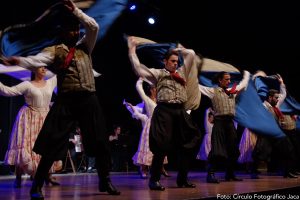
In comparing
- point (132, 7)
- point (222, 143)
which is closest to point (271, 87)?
point (222, 143)

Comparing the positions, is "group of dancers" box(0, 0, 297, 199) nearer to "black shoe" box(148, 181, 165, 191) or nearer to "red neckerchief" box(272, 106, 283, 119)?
"black shoe" box(148, 181, 165, 191)

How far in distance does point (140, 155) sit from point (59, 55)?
3696 millimetres

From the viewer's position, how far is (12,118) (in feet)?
26.9

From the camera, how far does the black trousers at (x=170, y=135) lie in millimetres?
4074

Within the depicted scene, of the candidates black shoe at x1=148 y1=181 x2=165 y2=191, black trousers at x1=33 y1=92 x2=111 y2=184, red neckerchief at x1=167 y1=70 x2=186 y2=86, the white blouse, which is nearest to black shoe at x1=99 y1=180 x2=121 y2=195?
black trousers at x1=33 y1=92 x2=111 y2=184

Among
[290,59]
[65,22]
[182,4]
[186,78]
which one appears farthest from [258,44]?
[65,22]

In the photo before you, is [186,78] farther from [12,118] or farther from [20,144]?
[12,118]

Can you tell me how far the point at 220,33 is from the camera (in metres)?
8.70

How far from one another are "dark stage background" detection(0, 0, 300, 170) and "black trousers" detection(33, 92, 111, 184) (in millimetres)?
5030

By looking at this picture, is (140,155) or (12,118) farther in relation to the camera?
(12,118)

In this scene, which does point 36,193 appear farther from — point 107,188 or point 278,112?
point 278,112

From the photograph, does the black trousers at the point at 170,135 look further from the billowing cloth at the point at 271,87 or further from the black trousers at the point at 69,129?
the billowing cloth at the point at 271,87

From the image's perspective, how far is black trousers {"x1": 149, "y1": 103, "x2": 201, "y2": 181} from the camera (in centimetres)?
407

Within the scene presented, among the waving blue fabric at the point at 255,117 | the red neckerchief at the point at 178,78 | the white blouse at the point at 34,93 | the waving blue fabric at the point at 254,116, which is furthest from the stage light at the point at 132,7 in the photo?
the red neckerchief at the point at 178,78
